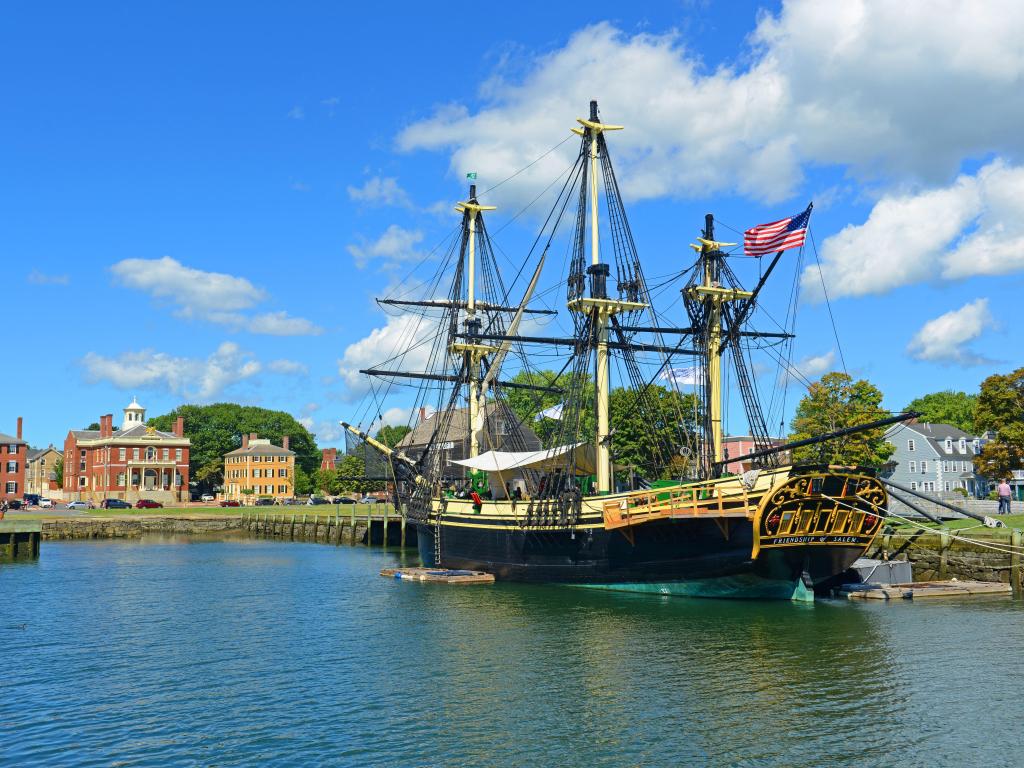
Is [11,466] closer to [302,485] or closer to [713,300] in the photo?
[302,485]

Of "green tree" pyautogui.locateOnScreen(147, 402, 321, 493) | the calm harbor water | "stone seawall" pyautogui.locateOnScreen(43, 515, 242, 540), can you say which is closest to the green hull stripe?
the calm harbor water

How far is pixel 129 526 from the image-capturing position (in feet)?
292

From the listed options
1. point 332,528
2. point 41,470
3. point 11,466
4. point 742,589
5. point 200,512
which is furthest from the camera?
point 41,470

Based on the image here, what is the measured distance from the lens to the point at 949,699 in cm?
2005

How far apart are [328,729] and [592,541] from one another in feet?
68.2

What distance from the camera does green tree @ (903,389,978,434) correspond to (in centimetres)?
12175

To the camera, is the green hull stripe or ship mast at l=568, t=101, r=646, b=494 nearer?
the green hull stripe

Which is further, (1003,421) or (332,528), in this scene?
(332,528)

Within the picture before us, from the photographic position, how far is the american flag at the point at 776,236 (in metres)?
36.1

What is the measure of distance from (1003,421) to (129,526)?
73.9 m

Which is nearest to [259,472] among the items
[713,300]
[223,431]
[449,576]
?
[223,431]

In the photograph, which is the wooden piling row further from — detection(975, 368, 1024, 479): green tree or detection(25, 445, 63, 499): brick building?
detection(25, 445, 63, 499): brick building

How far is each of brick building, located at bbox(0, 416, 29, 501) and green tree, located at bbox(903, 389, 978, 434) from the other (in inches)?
4441

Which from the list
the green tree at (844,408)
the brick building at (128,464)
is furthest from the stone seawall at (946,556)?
the brick building at (128,464)
